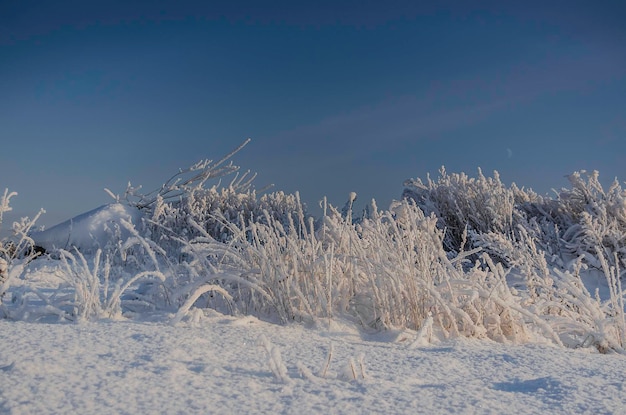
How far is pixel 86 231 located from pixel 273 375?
294 inches

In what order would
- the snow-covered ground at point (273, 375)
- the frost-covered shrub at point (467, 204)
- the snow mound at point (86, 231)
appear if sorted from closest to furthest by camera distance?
1. the snow-covered ground at point (273, 375)
2. the frost-covered shrub at point (467, 204)
3. the snow mound at point (86, 231)

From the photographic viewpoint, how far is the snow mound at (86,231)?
8.12 metres

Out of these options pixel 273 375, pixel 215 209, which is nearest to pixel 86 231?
pixel 215 209

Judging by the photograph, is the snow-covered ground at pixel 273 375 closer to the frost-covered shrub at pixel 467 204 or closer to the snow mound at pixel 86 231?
the frost-covered shrub at pixel 467 204

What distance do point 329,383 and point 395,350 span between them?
0.58 meters

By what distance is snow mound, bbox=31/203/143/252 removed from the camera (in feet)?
26.7

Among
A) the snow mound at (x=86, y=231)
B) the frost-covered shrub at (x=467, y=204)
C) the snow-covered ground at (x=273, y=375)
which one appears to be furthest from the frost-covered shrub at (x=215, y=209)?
the snow-covered ground at (x=273, y=375)

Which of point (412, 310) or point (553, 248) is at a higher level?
point (553, 248)

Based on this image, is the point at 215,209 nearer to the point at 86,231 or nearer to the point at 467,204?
the point at 86,231

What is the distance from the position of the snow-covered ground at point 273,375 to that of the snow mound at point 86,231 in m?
6.30

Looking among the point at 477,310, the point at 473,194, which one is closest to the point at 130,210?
the point at 473,194

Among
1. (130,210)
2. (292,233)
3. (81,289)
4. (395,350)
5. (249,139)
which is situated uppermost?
(249,139)

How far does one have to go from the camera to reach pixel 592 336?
2512mm

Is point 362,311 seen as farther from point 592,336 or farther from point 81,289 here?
point 81,289
